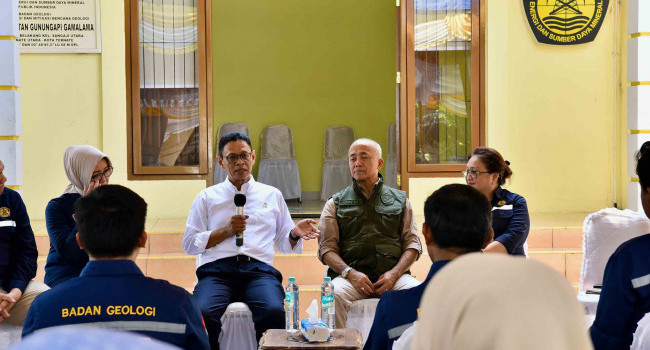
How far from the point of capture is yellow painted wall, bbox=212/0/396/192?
33.5 ft

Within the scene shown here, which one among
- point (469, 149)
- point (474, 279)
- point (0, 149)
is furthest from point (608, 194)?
point (474, 279)

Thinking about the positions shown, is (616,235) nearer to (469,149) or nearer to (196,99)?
(469,149)

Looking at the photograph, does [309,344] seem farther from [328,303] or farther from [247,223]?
[247,223]

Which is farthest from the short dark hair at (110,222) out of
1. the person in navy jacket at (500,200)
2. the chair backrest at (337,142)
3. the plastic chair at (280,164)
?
the chair backrest at (337,142)

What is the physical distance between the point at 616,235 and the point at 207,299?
2163 mm

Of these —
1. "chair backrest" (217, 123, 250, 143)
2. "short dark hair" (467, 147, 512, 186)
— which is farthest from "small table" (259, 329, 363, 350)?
"chair backrest" (217, 123, 250, 143)

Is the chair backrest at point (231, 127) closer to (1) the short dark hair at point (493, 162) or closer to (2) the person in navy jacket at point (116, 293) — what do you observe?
(1) the short dark hair at point (493, 162)

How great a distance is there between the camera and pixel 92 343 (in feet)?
2.25

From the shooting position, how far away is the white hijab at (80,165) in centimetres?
380

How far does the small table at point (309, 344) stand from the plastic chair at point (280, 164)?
18.7 ft

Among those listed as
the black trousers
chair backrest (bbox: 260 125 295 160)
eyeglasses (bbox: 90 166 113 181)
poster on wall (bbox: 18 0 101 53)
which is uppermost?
poster on wall (bbox: 18 0 101 53)

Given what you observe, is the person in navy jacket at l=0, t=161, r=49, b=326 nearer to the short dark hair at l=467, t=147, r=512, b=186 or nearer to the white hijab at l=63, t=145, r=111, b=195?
the white hijab at l=63, t=145, r=111, b=195

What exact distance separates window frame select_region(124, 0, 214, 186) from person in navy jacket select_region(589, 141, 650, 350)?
4831 mm

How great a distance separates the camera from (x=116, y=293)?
193 cm
